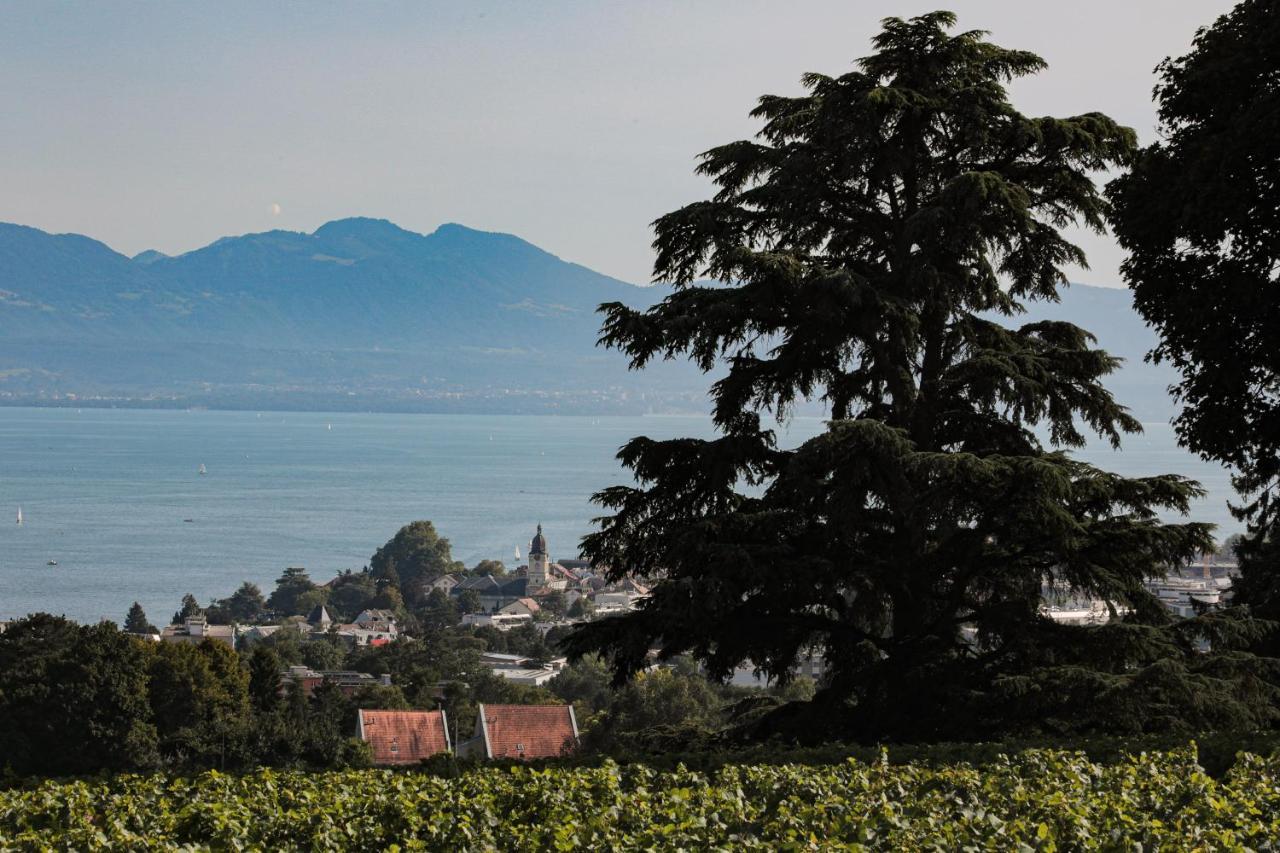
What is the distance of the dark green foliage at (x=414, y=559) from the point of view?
116 metres

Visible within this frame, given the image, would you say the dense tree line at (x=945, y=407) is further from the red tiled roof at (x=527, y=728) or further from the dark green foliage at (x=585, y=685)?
the dark green foliage at (x=585, y=685)

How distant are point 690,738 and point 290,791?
6809 millimetres

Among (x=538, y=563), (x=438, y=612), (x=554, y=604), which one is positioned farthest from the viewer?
(x=554, y=604)

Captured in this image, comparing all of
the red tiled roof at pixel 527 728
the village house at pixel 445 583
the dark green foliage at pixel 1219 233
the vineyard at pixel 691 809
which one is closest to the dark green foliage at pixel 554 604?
the village house at pixel 445 583

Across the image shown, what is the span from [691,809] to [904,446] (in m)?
6.36

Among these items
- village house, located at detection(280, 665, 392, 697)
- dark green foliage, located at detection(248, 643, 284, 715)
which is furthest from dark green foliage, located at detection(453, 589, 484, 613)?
dark green foliage, located at detection(248, 643, 284, 715)

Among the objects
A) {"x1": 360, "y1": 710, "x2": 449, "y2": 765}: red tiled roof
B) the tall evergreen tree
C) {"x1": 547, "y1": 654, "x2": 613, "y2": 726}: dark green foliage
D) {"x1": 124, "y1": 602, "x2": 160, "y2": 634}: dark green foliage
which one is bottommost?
{"x1": 547, "y1": 654, "x2": 613, "y2": 726}: dark green foliage

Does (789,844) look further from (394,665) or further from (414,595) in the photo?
(414,595)

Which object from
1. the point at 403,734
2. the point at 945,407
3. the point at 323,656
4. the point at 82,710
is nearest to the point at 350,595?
the point at 323,656

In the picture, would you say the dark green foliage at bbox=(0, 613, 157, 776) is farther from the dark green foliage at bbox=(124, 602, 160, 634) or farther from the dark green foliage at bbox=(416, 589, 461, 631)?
the dark green foliage at bbox=(416, 589, 461, 631)

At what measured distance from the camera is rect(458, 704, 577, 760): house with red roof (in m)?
42.0

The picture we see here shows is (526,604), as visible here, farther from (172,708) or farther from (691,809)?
(691,809)

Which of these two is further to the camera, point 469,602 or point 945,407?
point 469,602

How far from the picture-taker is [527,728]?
4309cm
